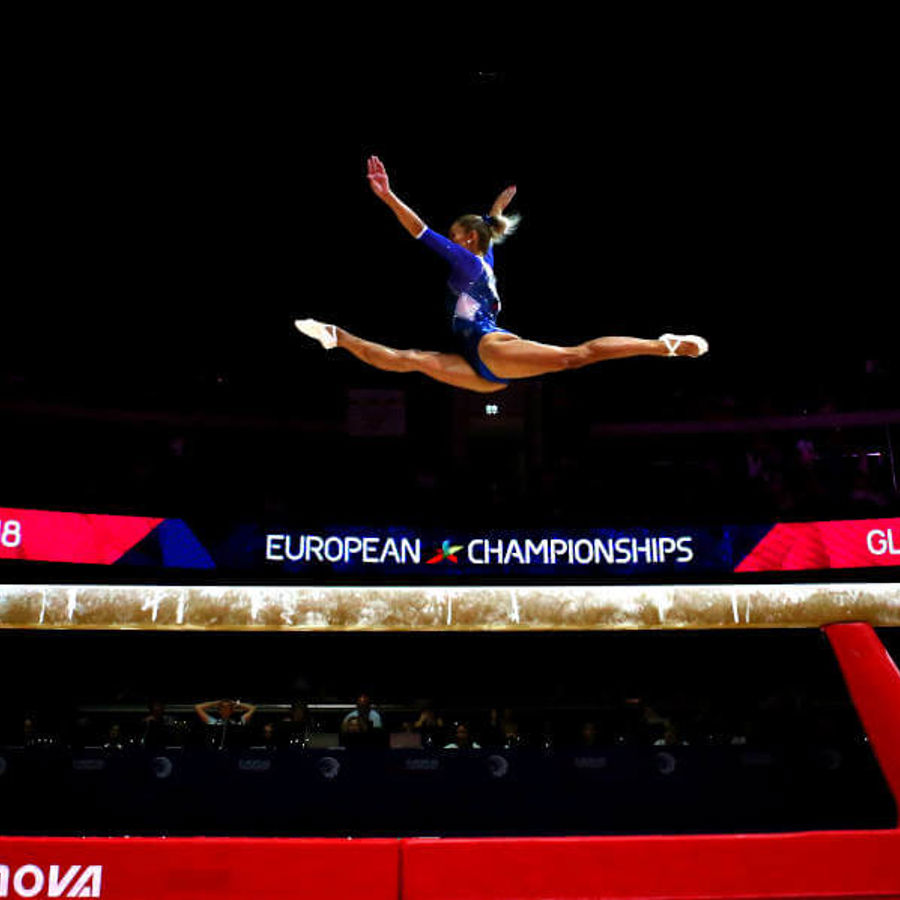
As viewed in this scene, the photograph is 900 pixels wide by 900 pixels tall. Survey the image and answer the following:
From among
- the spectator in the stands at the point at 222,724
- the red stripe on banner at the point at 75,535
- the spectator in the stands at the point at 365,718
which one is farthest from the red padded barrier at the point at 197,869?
the red stripe on banner at the point at 75,535

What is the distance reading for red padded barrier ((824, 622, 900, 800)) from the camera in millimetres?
6543

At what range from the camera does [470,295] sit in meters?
5.08

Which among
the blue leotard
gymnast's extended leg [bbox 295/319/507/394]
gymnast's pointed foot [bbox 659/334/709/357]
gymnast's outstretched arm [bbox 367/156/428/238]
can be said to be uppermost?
gymnast's outstretched arm [bbox 367/156/428/238]

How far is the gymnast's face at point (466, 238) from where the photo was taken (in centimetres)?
521

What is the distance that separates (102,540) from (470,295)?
5.93 meters

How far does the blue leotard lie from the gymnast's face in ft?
0.44

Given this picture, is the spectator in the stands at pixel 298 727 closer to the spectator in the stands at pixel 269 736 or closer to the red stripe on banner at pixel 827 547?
the spectator in the stands at pixel 269 736

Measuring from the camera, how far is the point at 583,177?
346 inches

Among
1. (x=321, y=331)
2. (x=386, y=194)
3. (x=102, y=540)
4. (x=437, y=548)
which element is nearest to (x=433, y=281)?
(x=437, y=548)

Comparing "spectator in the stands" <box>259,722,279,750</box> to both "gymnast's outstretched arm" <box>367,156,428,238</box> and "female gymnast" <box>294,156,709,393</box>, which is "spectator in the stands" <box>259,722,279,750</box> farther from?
"gymnast's outstretched arm" <box>367,156,428,238</box>

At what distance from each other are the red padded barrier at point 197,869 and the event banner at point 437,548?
4.33m

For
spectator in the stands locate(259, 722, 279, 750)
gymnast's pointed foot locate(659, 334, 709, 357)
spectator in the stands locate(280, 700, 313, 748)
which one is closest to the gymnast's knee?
gymnast's pointed foot locate(659, 334, 709, 357)

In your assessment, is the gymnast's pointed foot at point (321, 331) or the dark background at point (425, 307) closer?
the gymnast's pointed foot at point (321, 331)

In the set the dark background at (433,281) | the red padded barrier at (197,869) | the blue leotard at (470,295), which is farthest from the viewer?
the dark background at (433,281)
